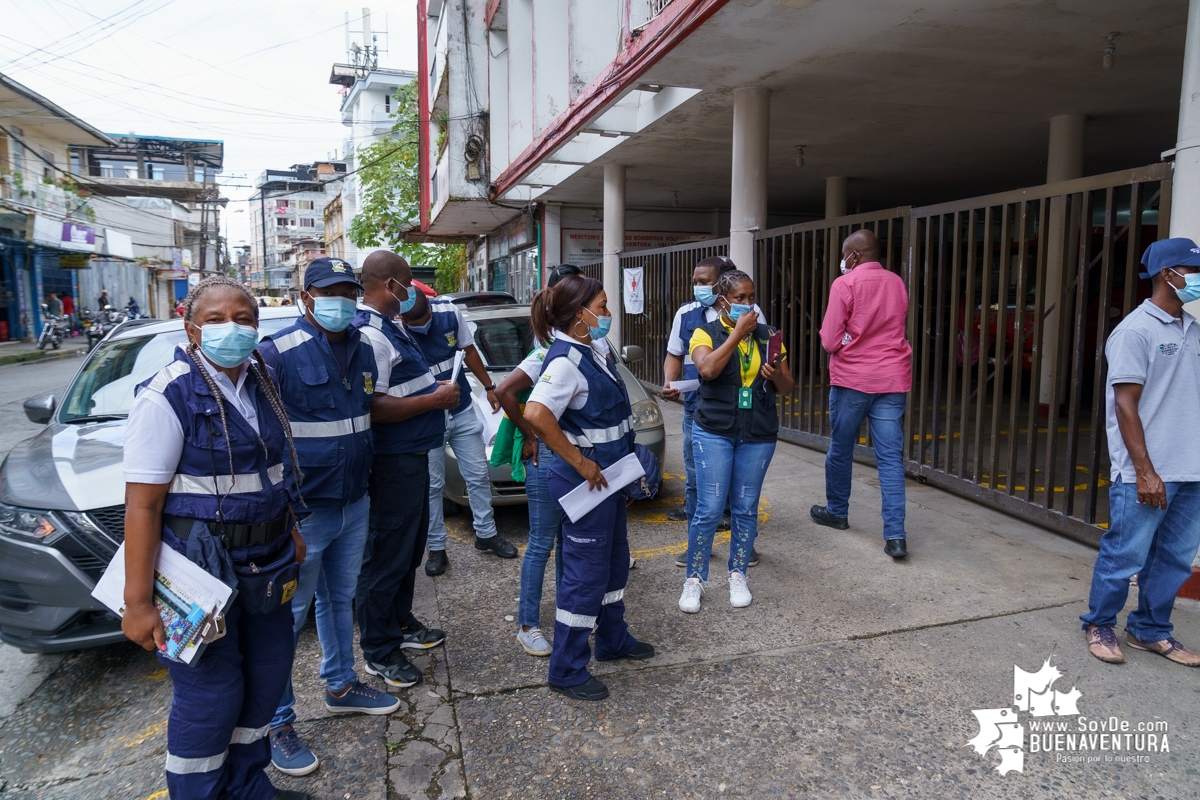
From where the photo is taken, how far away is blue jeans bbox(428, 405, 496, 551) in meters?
4.57

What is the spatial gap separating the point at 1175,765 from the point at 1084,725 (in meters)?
0.30

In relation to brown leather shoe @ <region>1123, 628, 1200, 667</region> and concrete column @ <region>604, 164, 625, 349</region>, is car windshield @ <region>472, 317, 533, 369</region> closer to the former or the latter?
brown leather shoe @ <region>1123, 628, 1200, 667</region>

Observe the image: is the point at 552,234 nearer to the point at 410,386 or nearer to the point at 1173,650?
the point at 410,386

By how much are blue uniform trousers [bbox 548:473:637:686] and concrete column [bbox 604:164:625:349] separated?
9.49 m

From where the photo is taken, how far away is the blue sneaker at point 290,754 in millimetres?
2611

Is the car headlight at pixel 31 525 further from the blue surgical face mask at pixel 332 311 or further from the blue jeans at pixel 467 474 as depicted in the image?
the blue jeans at pixel 467 474

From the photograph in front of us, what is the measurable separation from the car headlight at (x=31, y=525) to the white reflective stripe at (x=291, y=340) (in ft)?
4.57

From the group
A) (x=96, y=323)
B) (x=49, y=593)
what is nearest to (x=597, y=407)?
(x=49, y=593)

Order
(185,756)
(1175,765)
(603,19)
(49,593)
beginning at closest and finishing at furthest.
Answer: (185,756) < (1175,765) < (49,593) < (603,19)

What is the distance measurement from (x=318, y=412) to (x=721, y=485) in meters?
1.99

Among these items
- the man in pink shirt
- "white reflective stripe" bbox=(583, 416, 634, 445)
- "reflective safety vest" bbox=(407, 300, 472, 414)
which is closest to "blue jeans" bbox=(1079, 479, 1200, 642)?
the man in pink shirt

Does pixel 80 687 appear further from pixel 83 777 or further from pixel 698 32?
pixel 698 32

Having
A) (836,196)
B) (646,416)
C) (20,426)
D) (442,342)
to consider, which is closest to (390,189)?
(836,196)

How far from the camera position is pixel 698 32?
6184 mm
